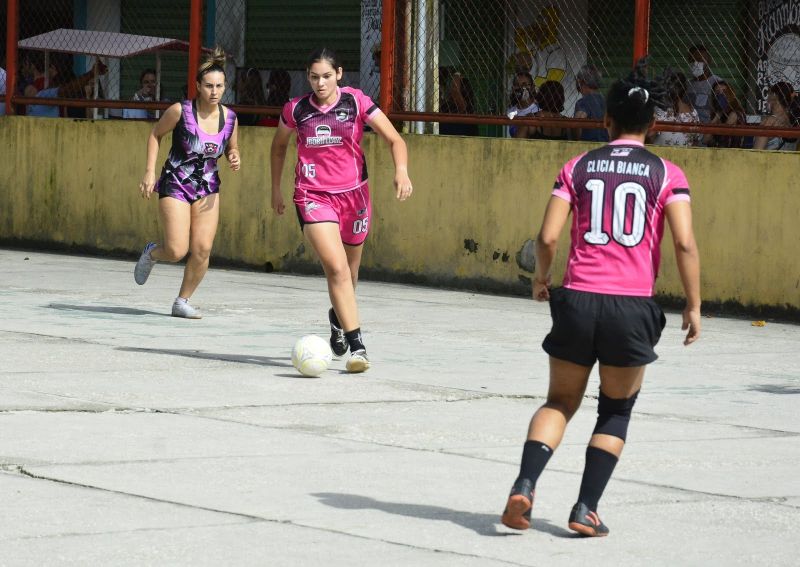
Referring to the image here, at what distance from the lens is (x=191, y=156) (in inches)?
437

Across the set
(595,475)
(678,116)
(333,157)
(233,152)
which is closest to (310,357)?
(333,157)

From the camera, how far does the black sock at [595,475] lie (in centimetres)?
527

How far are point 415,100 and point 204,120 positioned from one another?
374cm

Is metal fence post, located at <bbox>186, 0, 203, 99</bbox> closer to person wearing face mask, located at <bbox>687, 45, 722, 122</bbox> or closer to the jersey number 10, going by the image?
Answer: person wearing face mask, located at <bbox>687, 45, 722, 122</bbox>

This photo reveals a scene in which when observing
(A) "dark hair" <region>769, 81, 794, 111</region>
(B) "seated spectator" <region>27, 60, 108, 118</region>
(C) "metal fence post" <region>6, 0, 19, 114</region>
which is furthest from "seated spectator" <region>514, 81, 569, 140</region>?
(C) "metal fence post" <region>6, 0, 19, 114</region>

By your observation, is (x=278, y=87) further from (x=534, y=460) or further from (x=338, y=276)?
(x=534, y=460)

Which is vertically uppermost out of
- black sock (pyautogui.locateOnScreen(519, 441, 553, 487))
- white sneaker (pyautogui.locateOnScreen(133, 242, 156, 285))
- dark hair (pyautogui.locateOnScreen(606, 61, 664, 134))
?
dark hair (pyautogui.locateOnScreen(606, 61, 664, 134))

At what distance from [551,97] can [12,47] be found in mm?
5889

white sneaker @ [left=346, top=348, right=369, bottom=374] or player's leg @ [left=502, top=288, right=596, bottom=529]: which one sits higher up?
player's leg @ [left=502, top=288, right=596, bottom=529]

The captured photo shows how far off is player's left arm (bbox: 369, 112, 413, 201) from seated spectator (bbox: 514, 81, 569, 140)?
4.28 meters

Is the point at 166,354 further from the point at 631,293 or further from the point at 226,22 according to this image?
the point at 226,22

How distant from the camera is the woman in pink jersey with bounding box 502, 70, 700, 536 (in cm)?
531

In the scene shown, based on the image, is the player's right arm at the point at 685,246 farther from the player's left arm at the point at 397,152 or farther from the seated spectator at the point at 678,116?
the seated spectator at the point at 678,116

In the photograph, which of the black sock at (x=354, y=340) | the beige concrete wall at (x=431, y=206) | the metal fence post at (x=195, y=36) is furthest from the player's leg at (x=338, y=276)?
the metal fence post at (x=195, y=36)
